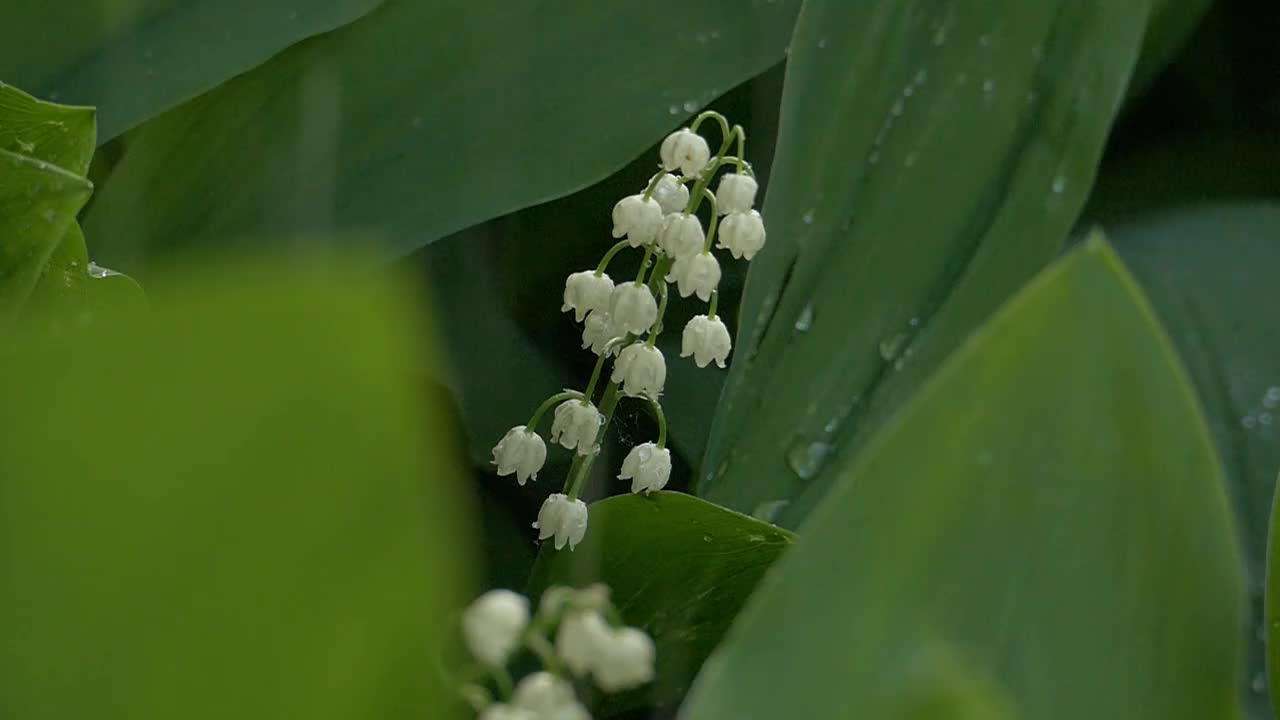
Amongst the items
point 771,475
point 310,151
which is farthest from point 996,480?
point 310,151

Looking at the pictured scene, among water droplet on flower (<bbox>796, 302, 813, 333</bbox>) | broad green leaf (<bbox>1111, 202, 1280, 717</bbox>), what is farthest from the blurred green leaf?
broad green leaf (<bbox>1111, 202, 1280, 717</bbox>)

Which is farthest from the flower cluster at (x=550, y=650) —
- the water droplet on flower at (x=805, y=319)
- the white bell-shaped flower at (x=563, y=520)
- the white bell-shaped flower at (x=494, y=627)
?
the water droplet on flower at (x=805, y=319)

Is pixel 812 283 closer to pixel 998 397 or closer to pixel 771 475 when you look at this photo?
pixel 771 475

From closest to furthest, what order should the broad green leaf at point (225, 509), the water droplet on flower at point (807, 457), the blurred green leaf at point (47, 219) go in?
the broad green leaf at point (225, 509) < the blurred green leaf at point (47, 219) < the water droplet on flower at point (807, 457)

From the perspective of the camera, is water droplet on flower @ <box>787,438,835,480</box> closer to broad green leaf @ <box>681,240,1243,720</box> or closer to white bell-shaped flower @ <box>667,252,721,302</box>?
white bell-shaped flower @ <box>667,252,721,302</box>

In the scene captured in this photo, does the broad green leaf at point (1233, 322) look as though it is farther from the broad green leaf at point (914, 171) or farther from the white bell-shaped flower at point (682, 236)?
the white bell-shaped flower at point (682, 236)

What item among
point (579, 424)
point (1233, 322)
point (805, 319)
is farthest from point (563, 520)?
point (1233, 322)
